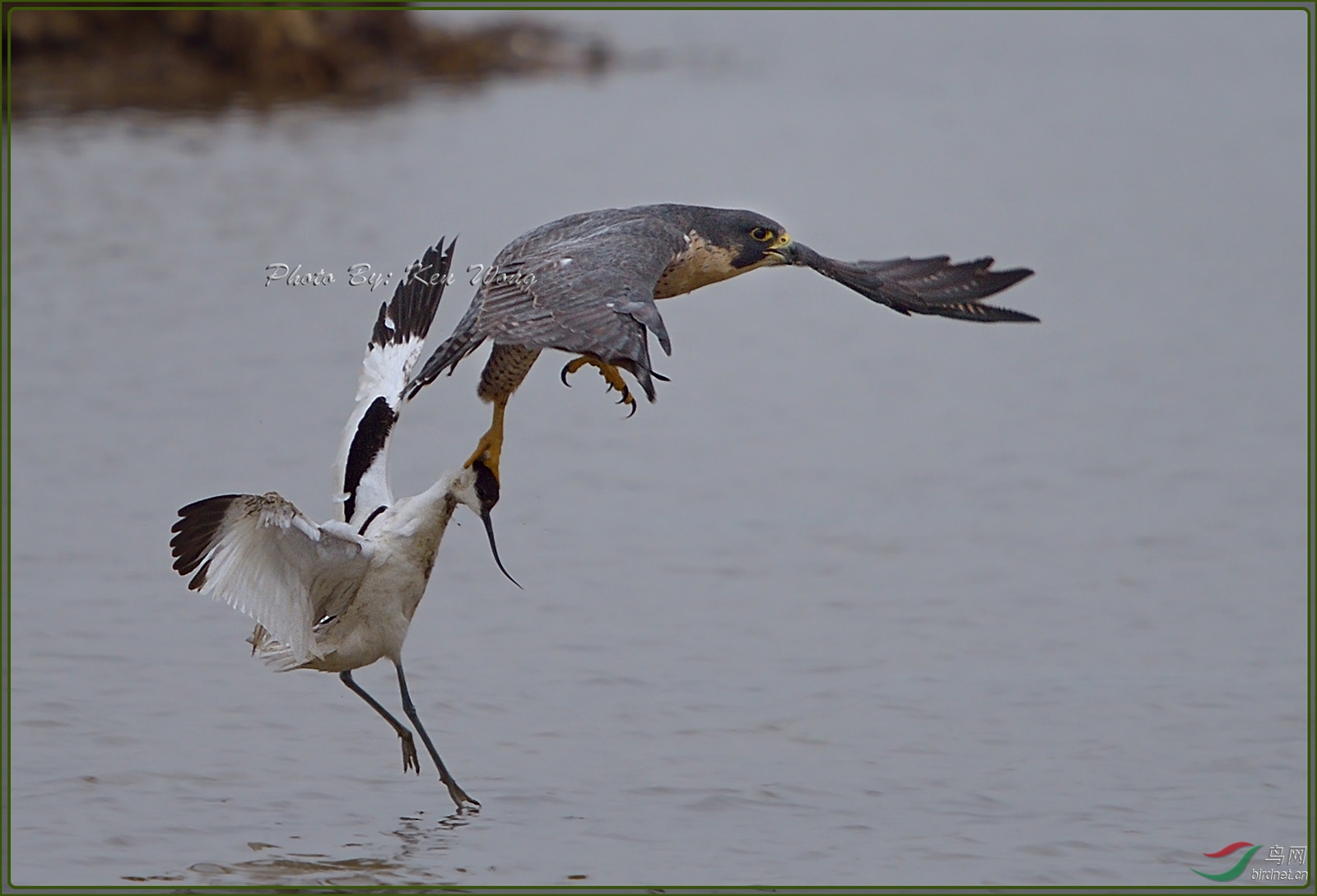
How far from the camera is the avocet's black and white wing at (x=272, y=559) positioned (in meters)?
5.90

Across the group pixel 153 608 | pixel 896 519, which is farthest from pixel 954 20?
pixel 153 608

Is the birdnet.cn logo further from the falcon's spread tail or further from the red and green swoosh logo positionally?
the falcon's spread tail

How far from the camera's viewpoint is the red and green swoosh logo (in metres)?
6.25

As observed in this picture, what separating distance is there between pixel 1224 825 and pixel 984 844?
2.89 feet

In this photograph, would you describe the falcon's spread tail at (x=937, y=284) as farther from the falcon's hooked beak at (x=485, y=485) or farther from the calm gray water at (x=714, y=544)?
the calm gray water at (x=714, y=544)

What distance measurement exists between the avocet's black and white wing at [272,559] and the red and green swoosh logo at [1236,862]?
2907mm

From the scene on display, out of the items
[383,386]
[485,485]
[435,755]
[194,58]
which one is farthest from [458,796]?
[194,58]

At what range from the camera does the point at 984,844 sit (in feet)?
20.9

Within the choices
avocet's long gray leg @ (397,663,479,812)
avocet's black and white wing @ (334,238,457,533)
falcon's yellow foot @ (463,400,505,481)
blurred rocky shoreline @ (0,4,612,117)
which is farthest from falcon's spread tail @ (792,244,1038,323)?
blurred rocky shoreline @ (0,4,612,117)

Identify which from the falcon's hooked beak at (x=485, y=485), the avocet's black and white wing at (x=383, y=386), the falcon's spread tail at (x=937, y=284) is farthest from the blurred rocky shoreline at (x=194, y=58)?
the falcon's hooked beak at (x=485, y=485)

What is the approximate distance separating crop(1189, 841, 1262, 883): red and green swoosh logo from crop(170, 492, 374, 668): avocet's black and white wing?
2.91m

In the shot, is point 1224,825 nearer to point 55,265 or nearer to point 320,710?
point 320,710

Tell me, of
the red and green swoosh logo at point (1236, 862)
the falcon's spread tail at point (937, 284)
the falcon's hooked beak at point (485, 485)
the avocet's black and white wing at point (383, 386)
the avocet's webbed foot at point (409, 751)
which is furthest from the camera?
the avocet's black and white wing at point (383, 386)

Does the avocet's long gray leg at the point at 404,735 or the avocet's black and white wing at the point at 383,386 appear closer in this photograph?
the avocet's long gray leg at the point at 404,735
